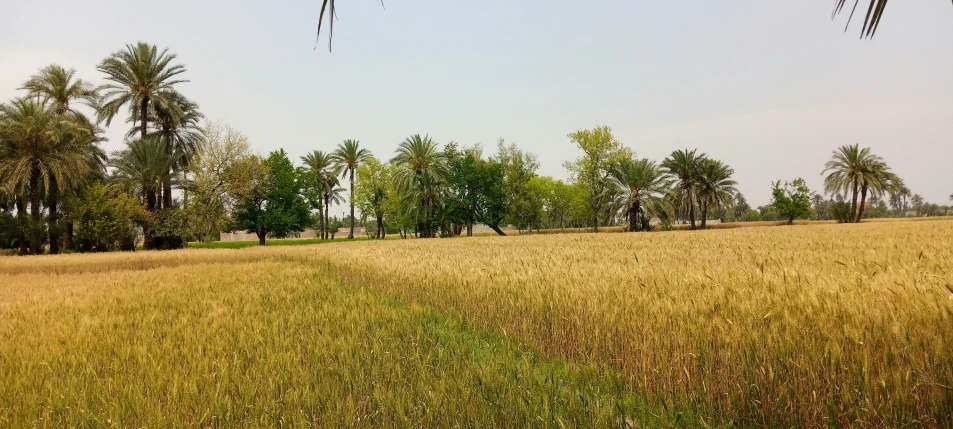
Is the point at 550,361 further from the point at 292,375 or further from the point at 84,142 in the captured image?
the point at 84,142

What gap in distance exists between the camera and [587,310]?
16.4ft

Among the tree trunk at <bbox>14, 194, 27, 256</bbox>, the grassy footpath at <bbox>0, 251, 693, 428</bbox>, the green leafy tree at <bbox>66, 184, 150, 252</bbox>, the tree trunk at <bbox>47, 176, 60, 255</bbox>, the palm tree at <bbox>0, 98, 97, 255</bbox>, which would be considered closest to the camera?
the grassy footpath at <bbox>0, 251, 693, 428</bbox>

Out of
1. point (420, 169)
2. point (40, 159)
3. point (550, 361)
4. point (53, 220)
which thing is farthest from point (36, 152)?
point (550, 361)

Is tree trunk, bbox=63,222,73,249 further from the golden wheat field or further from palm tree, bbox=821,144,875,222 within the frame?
palm tree, bbox=821,144,875,222

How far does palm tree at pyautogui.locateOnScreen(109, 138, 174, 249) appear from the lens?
37531 mm

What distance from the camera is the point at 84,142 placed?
128ft

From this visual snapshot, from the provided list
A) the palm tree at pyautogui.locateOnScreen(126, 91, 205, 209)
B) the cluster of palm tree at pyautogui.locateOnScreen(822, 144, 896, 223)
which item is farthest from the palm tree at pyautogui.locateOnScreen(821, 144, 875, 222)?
the palm tree at pyautogui.locateOnScreen(126, 91, 205, 209)

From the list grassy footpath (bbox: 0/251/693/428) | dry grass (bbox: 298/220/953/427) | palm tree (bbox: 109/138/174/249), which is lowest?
grassy footpath (bbox: 0/251/693/428)

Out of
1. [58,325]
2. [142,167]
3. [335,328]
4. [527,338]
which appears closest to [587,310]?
[527,338]

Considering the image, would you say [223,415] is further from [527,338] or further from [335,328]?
[527,338]

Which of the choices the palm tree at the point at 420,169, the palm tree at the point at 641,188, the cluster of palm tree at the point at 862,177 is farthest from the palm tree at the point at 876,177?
the palm tree at the point at 420,169

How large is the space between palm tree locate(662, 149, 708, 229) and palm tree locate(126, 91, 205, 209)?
5524 cm

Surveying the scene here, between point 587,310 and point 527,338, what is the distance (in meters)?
0.79

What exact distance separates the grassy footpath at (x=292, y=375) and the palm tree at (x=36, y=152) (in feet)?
116
